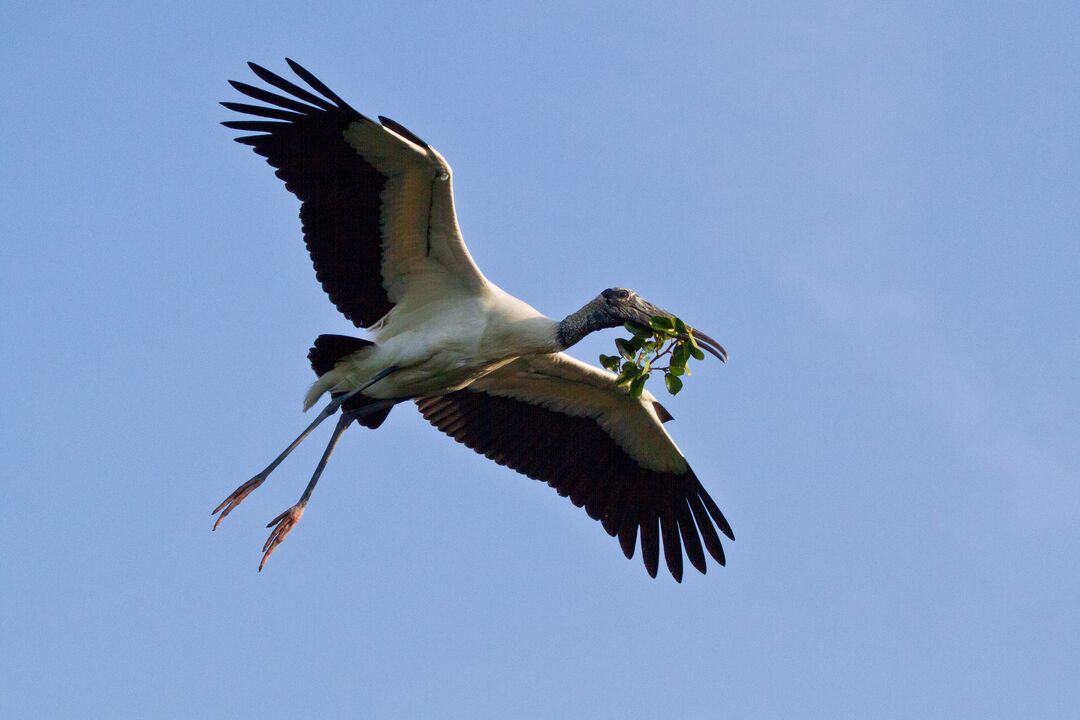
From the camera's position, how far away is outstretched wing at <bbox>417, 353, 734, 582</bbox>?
1243cm

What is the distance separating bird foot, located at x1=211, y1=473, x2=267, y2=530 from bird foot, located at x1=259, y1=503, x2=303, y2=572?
269 millimetres

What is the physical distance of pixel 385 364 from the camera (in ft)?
36.4

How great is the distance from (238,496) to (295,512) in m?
0.44

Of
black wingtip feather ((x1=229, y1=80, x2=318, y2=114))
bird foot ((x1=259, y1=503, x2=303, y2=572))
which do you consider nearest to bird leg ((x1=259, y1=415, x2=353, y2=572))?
bird foot ((x1=259, y1=503, x2=303, y2=572))

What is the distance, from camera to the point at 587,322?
1102cm

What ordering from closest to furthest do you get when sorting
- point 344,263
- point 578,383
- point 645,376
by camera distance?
point 645,376 < point 344,263 < point 578,383

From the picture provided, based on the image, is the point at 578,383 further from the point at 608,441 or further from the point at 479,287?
the point at 479,287

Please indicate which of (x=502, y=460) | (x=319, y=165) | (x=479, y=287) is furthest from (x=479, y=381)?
(x=319, y=165)

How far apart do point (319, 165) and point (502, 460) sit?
2.98 m

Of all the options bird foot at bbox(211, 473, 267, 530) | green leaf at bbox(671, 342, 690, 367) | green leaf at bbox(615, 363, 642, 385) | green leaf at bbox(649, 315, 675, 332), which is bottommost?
bird foot at bbox(211, 473, 267, 530)

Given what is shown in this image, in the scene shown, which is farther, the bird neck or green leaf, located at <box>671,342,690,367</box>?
the bird neck

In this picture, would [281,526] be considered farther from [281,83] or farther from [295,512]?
[281,83]

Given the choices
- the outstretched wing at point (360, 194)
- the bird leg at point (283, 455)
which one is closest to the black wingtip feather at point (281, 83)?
the outstretched wing at point (360, 194)

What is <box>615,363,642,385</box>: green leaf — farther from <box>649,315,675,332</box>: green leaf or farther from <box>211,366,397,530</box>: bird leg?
<box>211,366,397,530</box>: bird leg
